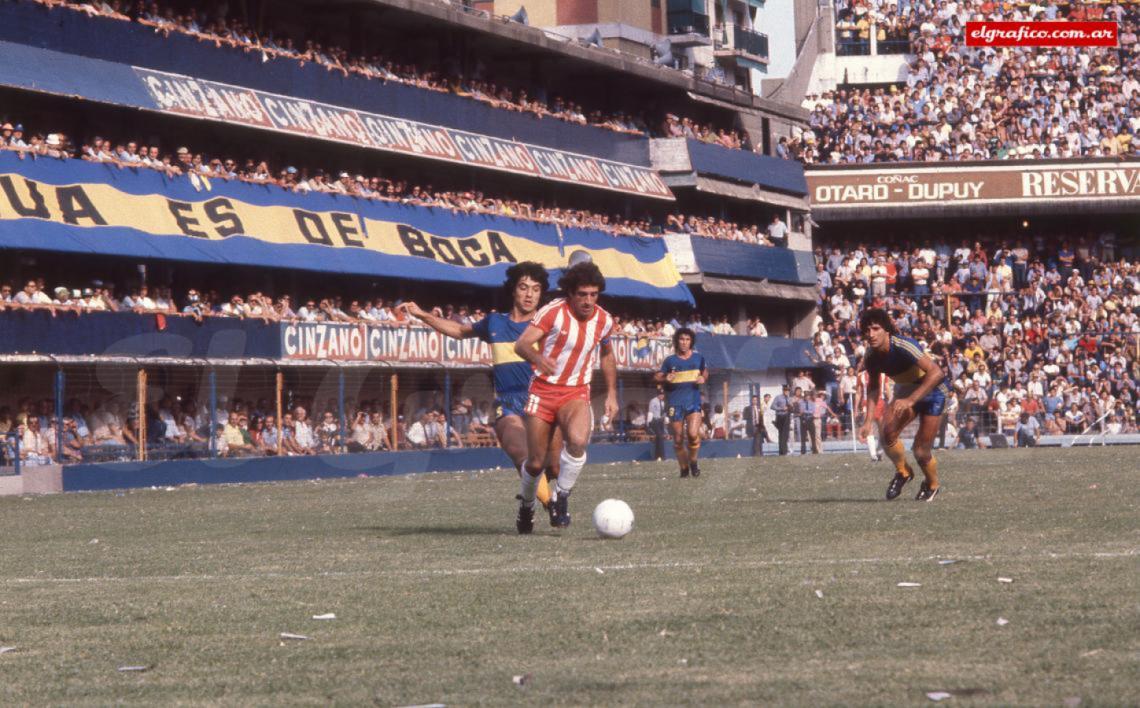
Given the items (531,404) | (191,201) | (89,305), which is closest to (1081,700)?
(531,404)

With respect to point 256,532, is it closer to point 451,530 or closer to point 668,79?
point 451,530

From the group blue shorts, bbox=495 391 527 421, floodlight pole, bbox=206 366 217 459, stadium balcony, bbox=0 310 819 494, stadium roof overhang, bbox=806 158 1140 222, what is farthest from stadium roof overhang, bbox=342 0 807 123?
blue shorts, bbox=495 391 527 421

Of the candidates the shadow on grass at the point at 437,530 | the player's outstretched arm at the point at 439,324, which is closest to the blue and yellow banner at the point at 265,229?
the shadow on grass at the point at 437,530

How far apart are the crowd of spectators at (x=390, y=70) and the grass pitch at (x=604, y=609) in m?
23.4

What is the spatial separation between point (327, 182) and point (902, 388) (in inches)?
1082

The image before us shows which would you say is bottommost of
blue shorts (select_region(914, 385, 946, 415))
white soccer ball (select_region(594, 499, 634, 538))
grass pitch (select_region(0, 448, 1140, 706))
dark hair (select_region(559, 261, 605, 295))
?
grass pitch (select_region(0, 448, 1140, 706))

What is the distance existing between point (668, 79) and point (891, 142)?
12.0 metres

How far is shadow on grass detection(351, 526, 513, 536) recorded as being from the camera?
1553 cm

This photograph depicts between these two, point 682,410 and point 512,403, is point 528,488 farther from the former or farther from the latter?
point 682,410

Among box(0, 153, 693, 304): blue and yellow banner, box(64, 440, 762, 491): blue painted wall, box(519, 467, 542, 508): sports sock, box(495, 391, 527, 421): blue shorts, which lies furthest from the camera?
box(0, 153, 693, 304): blue and yellow banner

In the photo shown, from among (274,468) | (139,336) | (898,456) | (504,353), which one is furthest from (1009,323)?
(504,353)

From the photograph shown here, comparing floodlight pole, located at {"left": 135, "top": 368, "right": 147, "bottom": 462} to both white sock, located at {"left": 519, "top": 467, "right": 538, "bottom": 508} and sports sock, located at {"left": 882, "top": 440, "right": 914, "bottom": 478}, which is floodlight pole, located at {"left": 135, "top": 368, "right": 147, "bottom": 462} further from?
white sock, located at {"left": 519, "top": 467, "right": 538, "bottom": 508}

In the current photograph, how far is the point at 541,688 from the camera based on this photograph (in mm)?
6801

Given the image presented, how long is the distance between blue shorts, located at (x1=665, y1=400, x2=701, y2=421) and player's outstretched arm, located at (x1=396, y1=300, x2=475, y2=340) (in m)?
12.6
